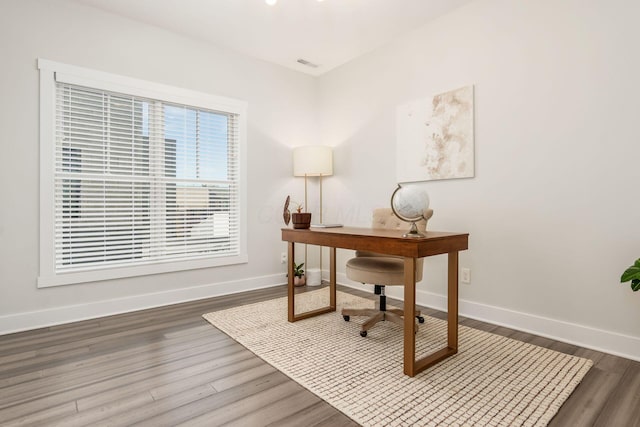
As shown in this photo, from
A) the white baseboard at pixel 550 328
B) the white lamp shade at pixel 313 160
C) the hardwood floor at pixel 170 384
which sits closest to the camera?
the hardwood floor at pixel 170 384

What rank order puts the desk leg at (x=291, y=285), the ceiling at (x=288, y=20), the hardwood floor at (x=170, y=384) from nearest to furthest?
the hardwood floor at (x=170, y=384)
the desk leg at (x=291, y=285)
the ceiling at (x=288, y=20)

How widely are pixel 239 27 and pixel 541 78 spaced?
260cm

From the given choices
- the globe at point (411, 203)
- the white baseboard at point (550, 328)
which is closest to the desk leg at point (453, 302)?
the globe at point (411, 203)

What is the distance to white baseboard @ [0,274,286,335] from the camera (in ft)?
8.40

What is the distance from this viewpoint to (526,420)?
1437mm

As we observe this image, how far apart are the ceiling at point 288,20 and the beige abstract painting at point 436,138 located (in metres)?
Result: 0.76

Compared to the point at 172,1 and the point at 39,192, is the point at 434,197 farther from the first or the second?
the point at 39,192

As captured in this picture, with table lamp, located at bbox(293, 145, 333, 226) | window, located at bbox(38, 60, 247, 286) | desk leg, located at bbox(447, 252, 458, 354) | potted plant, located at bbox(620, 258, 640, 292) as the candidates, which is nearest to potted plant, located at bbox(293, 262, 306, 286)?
window, located at bbox(38, 60, 247, 286)

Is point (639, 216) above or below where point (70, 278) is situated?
above

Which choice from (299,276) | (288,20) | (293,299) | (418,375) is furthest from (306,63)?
(418,375)

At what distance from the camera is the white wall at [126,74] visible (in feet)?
8.33

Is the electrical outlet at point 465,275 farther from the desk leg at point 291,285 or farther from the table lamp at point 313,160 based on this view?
the table lamp at point 313,160

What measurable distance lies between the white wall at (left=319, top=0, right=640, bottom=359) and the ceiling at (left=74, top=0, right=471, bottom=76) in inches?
12.8

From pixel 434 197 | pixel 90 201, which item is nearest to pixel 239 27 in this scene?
pixel 90 201
